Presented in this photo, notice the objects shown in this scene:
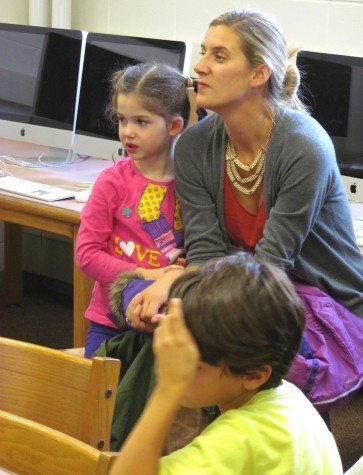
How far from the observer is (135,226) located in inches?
86.8

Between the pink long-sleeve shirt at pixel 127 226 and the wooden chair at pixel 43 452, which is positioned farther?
the pink long-sleeve shirt at pixel 127 226

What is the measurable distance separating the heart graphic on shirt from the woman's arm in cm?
112

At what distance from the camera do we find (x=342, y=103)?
8.97ft

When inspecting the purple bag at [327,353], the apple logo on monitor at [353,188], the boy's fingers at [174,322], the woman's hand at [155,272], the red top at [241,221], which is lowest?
the purple bag at [327,353]

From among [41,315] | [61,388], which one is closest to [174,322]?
[61,388]

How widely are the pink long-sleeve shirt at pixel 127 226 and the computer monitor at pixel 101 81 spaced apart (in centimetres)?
99

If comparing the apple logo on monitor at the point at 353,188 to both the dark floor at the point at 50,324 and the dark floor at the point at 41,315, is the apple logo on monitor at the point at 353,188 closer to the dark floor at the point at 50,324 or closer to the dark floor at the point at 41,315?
the dark floor at the point at 50,324

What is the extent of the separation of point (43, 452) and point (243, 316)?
40 cm

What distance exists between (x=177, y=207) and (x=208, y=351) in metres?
1.10

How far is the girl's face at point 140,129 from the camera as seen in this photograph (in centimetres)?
221

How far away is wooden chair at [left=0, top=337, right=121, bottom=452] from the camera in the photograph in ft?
4.89

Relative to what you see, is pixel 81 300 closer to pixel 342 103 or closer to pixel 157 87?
pixel 157 87

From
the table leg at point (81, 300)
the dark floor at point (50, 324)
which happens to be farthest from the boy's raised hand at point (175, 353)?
the dark floor at point (50, 324)

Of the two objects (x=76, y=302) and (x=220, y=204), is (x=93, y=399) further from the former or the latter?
(x=76, y=302)
